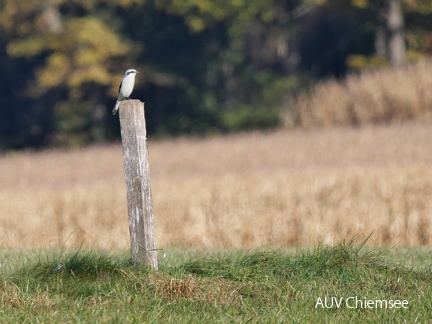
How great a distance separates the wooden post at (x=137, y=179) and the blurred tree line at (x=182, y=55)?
3277 cm

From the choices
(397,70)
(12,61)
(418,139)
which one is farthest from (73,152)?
(12,61)

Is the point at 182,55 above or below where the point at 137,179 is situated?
above

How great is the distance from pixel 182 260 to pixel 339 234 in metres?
7.57

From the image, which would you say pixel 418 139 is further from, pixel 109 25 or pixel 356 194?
pixel 109 25

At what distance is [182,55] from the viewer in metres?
50.1

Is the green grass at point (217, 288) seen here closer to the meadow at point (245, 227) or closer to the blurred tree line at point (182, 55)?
the meadow at point (245, 227)

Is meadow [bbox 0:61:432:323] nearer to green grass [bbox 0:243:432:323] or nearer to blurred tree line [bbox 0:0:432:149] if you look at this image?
green grass [bbox 0:243:432:323]

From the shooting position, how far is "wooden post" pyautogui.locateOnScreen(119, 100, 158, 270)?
34.0 ft

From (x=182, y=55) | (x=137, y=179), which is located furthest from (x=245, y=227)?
(x=182, y=55)

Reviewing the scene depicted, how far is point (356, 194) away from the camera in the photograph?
1967cm

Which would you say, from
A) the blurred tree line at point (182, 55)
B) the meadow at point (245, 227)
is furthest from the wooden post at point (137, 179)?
the blurred tree line at point (182, 55)

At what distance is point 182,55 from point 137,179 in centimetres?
3992

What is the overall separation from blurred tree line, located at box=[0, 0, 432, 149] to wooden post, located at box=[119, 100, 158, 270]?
3277 centimetres

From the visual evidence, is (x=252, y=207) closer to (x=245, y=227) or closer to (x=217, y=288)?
(x=245, y=227)
